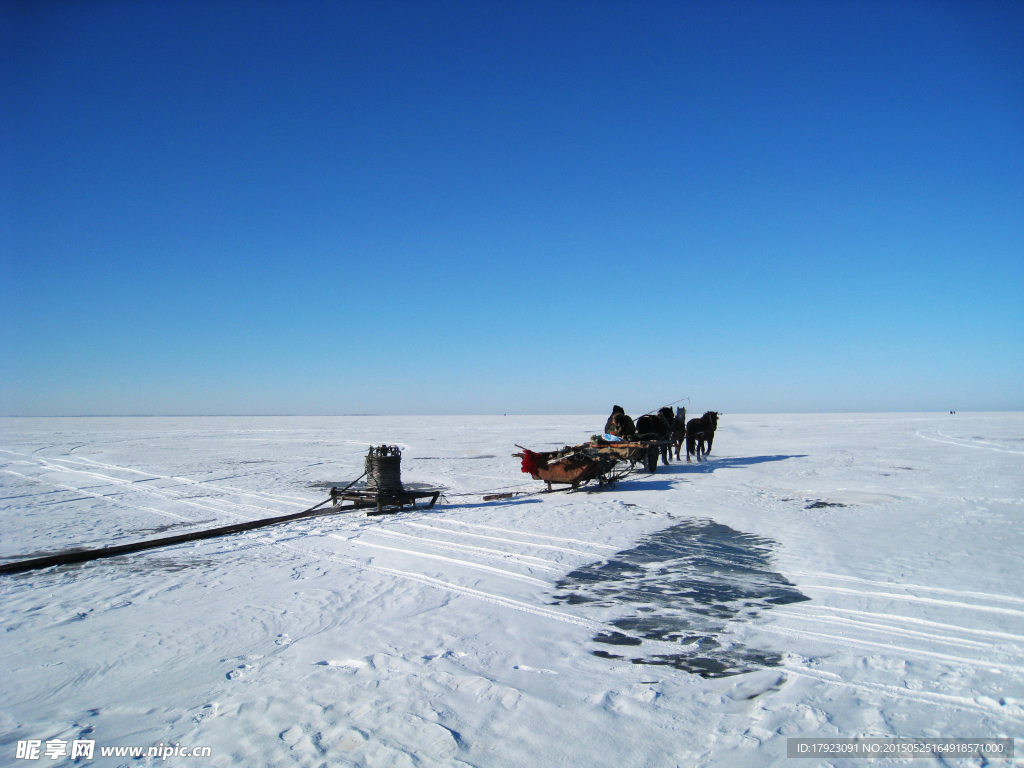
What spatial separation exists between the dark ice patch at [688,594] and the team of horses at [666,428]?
27.7 ft

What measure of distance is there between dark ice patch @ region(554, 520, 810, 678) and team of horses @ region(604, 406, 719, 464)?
332 inches

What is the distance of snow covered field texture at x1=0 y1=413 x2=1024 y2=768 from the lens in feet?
11.6

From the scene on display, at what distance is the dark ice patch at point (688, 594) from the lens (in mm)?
4625

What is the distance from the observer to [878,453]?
858 inches

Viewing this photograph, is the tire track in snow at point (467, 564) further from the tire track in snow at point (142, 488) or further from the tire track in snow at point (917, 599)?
the tire track in snow at point (142, 488)

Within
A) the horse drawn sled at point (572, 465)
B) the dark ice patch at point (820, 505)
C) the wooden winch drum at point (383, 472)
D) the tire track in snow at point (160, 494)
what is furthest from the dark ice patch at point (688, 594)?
the tire track in snow at point (160, 494)

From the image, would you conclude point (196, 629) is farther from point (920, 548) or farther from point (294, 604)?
point (920, 548)

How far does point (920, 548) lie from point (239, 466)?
18.4m

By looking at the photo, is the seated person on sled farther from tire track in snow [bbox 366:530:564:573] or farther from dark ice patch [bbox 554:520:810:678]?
tire track in snow [bbox 366:530:564:573]

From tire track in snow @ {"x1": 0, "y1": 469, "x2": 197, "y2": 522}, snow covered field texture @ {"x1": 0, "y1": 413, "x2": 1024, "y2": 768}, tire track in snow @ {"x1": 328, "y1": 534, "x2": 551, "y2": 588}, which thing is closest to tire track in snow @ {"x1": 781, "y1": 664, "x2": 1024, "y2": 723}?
snow covered field texture @ {"x1": 0, "y1": 413, "x2": 1024, "y2": 768}

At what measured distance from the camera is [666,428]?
1841 cm

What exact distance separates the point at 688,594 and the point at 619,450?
9.27 meters

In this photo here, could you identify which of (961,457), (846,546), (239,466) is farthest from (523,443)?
(846,546)

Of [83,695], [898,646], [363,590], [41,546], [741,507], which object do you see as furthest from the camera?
[741,507]
